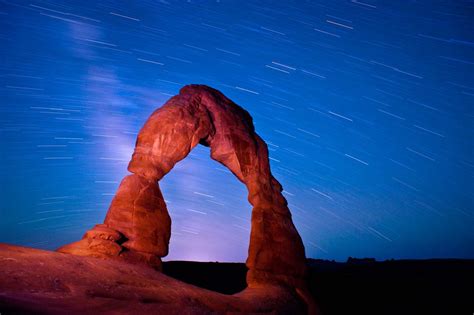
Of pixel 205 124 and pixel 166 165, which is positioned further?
pixel 205 124

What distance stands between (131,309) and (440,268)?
99.3 feet

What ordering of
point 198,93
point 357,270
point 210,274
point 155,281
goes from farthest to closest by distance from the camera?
point 357,270, point 210,274, point 198,93, point 155,281

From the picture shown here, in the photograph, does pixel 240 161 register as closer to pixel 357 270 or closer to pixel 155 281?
pixel 155 281

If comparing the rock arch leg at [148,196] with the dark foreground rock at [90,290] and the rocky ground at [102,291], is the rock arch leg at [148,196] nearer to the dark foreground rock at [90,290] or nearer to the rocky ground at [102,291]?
the rocky ground at [102,291]

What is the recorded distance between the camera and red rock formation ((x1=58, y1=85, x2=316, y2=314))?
803 centimetres

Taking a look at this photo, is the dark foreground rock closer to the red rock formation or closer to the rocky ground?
the rocky ground

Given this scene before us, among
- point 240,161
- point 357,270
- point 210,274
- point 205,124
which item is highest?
point 205,124

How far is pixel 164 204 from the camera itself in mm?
9094

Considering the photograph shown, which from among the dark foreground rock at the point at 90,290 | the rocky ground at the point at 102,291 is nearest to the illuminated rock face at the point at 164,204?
the rocky ground at the point at 102,291

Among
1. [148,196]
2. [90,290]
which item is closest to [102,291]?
[90,290]

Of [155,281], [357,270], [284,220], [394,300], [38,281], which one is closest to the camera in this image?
[38,281]

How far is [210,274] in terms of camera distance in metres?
25.0

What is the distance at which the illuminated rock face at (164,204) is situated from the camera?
26.3 feet

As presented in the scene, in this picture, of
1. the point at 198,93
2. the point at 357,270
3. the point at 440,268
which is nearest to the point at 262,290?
the point at 198,93
